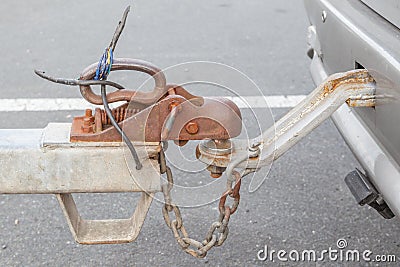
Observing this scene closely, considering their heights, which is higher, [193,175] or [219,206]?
[219,206]

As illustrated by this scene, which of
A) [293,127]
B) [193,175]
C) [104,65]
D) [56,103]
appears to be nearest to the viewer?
[104,65]

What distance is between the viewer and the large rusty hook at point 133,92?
186 centimetres

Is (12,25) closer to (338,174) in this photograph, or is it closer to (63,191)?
(338,174)

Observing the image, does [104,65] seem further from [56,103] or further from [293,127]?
[56,103]

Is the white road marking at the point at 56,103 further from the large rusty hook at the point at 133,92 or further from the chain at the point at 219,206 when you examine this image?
the large rusty hook at the point at 133,92

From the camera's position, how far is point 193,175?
3.37m

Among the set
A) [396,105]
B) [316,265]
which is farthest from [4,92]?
[396,105]

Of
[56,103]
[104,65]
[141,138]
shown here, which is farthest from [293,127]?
[56,103]

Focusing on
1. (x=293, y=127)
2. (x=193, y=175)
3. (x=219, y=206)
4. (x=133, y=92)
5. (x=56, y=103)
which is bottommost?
(x=56, y=103)

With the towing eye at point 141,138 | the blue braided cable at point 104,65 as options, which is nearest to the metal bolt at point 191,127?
the towing eye at point 141,138

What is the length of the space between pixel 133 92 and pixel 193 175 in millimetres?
1510

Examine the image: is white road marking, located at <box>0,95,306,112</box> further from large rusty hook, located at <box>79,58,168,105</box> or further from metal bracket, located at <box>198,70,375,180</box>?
large rusty hook, located at <box>79,58,168,105</box>

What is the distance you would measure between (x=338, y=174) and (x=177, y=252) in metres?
1.05

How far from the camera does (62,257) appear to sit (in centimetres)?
277
